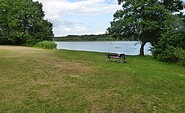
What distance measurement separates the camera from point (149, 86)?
7234mm

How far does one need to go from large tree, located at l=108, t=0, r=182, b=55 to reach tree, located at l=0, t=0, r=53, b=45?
19040mm

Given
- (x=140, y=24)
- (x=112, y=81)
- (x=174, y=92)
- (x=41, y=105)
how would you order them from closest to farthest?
(x=41, y=105) < (x=174, y=92) < (x=112, y=81) < (x=140, y=24)

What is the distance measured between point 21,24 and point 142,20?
24208 millimetres

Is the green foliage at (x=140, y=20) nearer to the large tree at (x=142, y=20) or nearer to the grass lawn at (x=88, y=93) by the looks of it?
the large tree at (x=142, y=20)

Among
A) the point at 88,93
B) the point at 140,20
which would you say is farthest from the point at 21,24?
the point at 88,93

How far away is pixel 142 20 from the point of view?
18078mm

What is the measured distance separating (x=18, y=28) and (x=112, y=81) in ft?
103

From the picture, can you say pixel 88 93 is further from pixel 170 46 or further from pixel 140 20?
pixel 140 20

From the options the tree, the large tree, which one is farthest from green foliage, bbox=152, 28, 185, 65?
the tree

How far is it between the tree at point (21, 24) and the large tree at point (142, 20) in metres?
19.0

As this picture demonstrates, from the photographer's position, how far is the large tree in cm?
1791

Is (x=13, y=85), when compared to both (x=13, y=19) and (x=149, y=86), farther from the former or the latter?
(x=13, y=19)

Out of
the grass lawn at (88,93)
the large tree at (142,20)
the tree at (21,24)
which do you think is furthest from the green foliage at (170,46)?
the tree at (21,24)

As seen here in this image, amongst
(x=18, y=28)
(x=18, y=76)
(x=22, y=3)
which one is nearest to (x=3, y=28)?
(x=18, y=28)
